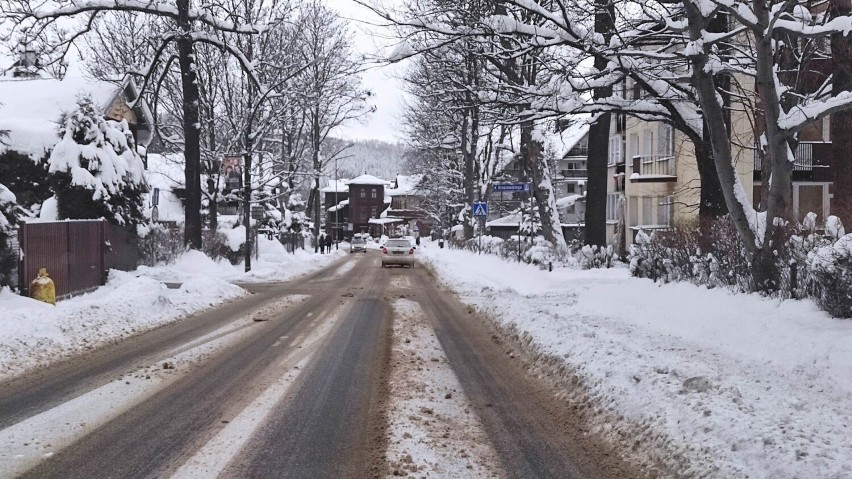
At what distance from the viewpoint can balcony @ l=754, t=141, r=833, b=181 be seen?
995 inches

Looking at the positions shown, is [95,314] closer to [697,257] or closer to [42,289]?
[42,289]

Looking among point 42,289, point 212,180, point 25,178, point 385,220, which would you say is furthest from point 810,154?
point 385,220

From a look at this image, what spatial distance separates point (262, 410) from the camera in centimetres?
650

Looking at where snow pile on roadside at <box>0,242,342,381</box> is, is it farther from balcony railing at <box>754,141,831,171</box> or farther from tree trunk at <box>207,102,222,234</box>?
balcony railing at <box>754,141,831,171</box>

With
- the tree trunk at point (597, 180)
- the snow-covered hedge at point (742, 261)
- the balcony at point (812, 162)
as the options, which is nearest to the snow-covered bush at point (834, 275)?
the snow-covered hedge at point (742, 261)

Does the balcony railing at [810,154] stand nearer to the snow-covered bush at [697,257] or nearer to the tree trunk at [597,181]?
the tree trunk at [597,181]

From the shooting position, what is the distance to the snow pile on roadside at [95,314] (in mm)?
9180

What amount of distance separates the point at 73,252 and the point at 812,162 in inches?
980

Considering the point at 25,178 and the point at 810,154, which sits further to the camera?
the point at 810,154

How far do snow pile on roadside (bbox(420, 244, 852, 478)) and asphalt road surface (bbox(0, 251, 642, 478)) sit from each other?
50 centimetres

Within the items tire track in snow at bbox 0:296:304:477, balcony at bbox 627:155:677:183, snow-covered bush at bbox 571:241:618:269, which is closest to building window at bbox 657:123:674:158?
balcony at bbox 627:155:677:183

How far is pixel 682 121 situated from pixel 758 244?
428 cm

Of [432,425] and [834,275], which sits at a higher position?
[834,275]

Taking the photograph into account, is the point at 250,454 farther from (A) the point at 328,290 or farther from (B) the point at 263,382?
(A) the point at 328,290
